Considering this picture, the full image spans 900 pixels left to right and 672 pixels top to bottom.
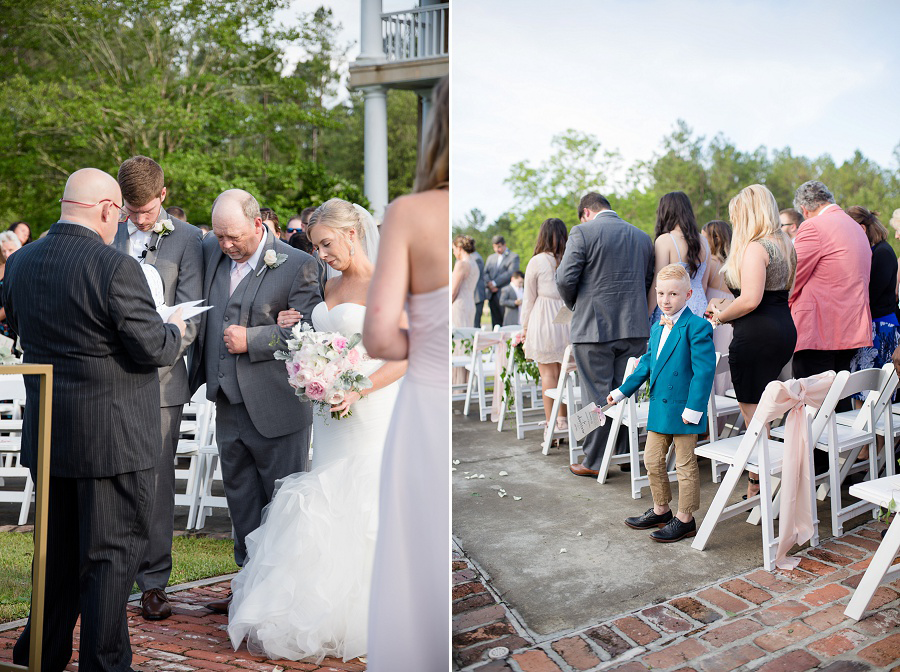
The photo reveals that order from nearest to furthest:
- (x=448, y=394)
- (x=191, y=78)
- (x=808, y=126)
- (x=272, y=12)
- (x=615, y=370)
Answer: (x=448, y=394) → (x=272, y=12) → (x=615, y=370) → (x=191, y=78) → (x=808, y=126)

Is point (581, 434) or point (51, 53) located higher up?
point (51, 53)

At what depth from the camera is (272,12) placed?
13.7 ft

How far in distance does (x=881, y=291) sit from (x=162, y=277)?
5.00m

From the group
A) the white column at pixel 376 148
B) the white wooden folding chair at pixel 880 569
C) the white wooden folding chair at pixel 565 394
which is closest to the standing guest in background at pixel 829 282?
the white wooden folding chair at pixel 565 394

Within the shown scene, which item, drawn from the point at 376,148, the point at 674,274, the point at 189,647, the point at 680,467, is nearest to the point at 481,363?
the point at 680,467

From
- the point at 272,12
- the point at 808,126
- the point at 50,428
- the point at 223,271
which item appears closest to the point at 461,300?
the point at 272,12

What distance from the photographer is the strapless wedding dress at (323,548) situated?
2912 mm

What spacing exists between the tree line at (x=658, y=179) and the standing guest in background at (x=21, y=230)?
921 cm

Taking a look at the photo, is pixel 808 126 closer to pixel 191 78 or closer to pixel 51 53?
pixel 191 78

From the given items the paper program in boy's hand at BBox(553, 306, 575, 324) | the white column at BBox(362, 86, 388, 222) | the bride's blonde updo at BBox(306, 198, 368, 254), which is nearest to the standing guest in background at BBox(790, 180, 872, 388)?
the paper program in boy's hand at BBox(553, 306, 575, 324)

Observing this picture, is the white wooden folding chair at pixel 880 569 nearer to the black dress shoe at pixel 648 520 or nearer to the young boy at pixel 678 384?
the young boy at pixel 678 384

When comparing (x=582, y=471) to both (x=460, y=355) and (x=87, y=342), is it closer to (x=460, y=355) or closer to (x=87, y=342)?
(x=460, y=355)

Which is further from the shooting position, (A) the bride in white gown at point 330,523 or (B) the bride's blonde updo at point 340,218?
(B) the bride's blonde updo at point 340,218

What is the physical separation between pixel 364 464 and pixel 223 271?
1083mm
